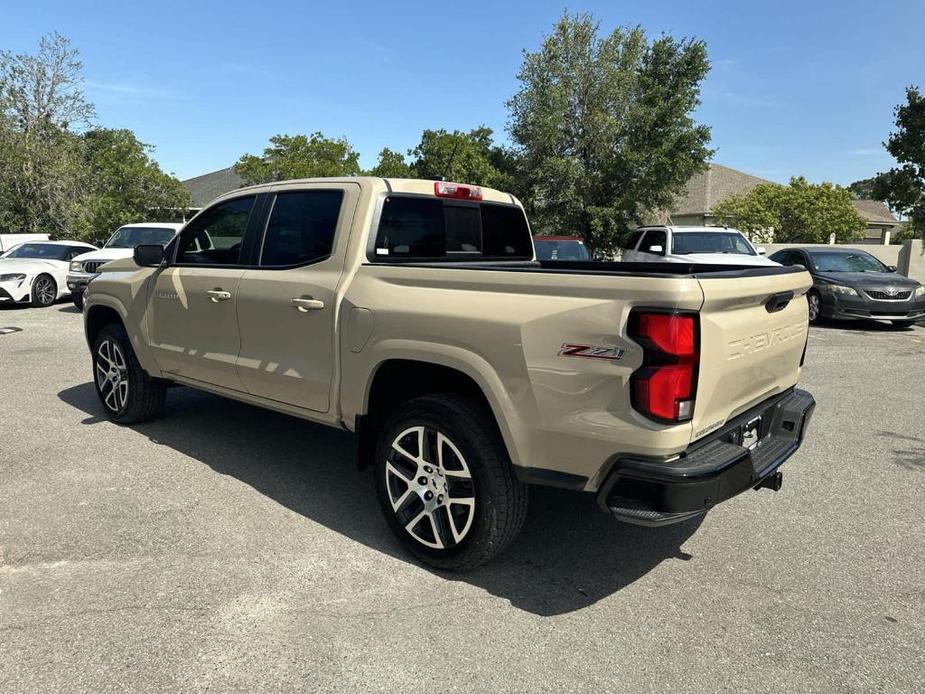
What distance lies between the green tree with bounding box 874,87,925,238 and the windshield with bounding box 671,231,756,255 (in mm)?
7711

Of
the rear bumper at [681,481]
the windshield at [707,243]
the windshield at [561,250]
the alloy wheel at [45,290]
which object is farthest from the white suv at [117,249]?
the rear bumper at [681,481]

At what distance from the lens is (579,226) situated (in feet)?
82.7

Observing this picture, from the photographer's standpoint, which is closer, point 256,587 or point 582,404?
point 582,404

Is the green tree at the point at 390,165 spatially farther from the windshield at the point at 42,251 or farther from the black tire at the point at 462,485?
the black tire at the point at 462,485

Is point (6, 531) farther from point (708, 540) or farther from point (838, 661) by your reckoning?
point (838, 661)

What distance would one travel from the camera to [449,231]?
166 inches

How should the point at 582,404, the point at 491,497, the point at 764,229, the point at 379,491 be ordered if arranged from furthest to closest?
1. the point at 764,229
2. the point at 379,491
3. the point at 491,497
4. the point at 582,404

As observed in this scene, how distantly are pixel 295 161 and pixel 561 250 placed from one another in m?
27.9

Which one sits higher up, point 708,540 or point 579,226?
point 579,226

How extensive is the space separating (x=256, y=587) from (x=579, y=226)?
23.5 m

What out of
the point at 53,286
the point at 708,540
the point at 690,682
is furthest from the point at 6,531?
the point at 53,286

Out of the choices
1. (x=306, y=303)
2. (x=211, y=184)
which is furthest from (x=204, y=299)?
(x=211, y=184)

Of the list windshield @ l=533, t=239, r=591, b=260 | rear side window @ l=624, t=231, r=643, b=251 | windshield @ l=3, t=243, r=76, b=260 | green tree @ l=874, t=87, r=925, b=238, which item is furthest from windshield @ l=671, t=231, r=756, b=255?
windshield @ l=3, t=243, r=76, b=260

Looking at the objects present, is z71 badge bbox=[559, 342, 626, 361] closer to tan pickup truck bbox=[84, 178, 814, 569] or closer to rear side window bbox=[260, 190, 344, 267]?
tan pickup truck bbox=[84, 178, 814, 569]
